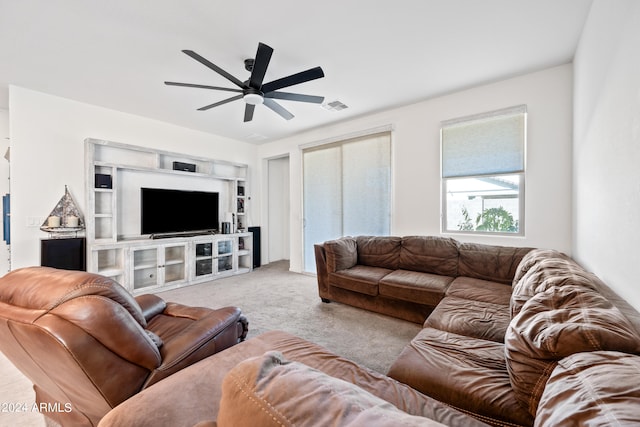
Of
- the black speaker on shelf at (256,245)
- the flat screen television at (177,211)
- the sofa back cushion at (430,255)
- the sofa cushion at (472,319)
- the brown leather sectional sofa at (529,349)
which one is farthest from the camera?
the black speaker on shelf at (256,245)

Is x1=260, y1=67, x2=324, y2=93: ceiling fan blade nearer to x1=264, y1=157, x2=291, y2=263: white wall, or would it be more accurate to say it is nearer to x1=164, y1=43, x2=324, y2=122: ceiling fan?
x1=164, y1=43, x2=324, y2=122: ceiling fan

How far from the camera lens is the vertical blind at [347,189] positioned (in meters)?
4.11

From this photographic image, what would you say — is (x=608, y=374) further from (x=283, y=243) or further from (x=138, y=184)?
(x=283, y=243)

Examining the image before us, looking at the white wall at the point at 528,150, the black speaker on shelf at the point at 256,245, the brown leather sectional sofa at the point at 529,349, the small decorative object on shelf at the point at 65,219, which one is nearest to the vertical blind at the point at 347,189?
the white wall at the point at 528,150

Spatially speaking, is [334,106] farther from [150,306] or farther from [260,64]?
[150,306]

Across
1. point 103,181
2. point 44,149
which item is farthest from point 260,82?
point 44,149

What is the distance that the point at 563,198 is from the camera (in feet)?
9.14

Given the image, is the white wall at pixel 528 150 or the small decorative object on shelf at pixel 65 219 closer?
the white wall at pixel 528 150

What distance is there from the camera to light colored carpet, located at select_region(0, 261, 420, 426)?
1.88 meters

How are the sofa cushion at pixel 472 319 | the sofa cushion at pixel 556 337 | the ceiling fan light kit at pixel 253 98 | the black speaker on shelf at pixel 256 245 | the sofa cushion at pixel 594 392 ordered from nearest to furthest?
the sofa cushion at pixel 594 392 < the sofa cushion at pixel 556 337 < the sofa cushion at pixel 472 319 < the ceiling fan light kit at pixel 253 98 < the black speaker on shelf at pixel 256 245

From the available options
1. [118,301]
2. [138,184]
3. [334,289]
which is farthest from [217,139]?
[118,301]

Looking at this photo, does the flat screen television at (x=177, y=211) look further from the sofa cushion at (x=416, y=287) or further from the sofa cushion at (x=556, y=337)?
the sofa cushion at (x=556, y=337)

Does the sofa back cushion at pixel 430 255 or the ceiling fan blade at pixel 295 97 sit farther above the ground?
the ceiling fan blade at pixel 295 97

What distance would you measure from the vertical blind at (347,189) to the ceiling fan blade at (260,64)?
228cm
